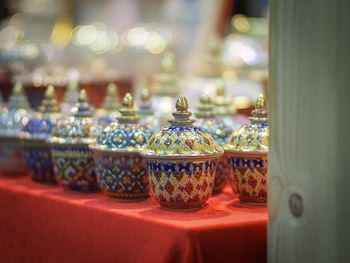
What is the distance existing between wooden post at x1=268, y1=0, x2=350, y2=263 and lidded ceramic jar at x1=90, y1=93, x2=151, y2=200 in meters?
0.45

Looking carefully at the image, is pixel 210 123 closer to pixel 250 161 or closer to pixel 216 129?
pixel 216 129

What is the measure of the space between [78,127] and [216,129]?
0.42 meters

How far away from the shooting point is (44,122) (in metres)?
2.81

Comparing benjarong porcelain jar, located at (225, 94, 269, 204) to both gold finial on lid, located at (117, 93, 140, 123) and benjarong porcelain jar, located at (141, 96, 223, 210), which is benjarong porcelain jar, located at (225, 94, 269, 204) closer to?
benjarong porcelain jar, located at (141, 96, 223, 210)

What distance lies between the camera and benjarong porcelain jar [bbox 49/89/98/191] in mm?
2559

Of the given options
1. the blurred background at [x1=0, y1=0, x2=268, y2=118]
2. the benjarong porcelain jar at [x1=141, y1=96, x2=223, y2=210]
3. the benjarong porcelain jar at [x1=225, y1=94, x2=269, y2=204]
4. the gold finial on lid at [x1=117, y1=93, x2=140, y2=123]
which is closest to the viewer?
the benjarong porcelain jar at [x1=141, y1=96, x2=223, y2=210]

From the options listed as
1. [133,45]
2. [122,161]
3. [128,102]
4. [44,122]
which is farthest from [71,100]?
[133,45]

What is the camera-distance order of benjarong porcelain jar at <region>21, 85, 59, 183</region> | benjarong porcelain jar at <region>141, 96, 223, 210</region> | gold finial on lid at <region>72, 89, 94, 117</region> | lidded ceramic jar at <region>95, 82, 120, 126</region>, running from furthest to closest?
1. lidded ceramic jar at <region>95, 82, 120, 126</region>
2. benjarong porcelain jar at <region>21, 85, 59, 183</region>
3. gold finial on lid at <region>72, 89, 94, 117</region>
4. benjarong porcelain jar at <region>141, 96, 223, 210</region>

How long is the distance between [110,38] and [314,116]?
4646 millimetres

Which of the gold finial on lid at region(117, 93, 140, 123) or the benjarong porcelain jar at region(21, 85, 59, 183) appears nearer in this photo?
the gold finial on lid at region(117, 93, 140, 123)

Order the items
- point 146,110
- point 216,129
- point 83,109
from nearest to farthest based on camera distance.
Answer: point 216,129 < point 83,109 < point 146,110

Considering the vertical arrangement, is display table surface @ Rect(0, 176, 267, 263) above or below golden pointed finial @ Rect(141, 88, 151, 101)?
below

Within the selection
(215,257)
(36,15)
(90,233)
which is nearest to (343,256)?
(215,257)

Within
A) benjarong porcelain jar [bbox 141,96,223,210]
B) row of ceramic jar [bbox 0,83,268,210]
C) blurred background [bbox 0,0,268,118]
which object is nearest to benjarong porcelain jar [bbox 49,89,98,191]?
row of ceramic jar [bbox 0,83,268,210]
